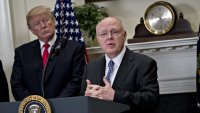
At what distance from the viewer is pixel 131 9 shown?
4414 mm

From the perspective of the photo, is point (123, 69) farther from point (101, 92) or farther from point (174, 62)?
point (174, 62)

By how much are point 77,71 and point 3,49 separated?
153cm

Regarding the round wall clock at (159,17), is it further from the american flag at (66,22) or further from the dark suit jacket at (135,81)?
the dark suit jacket at (135,81)

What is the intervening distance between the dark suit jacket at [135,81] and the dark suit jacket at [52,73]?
1.95 feet

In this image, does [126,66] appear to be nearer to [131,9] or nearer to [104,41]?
[104,41]

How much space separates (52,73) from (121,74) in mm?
961

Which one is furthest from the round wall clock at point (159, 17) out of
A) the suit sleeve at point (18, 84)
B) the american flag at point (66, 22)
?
the suit sleeve at point (18, 84)

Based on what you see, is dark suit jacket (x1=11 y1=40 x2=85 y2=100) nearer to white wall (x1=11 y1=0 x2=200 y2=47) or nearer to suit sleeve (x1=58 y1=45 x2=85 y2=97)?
suit sleeve (x1=58 y1=45 x2=85 y2=97)

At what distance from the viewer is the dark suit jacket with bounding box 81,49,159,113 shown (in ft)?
7.32

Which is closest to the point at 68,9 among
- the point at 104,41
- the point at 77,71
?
the point at 77,71

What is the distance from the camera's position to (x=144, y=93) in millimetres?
2285

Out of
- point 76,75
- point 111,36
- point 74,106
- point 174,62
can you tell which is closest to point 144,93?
point 111,36

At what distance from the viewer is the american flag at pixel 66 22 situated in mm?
4004

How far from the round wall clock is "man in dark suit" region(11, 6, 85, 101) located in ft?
3.30
